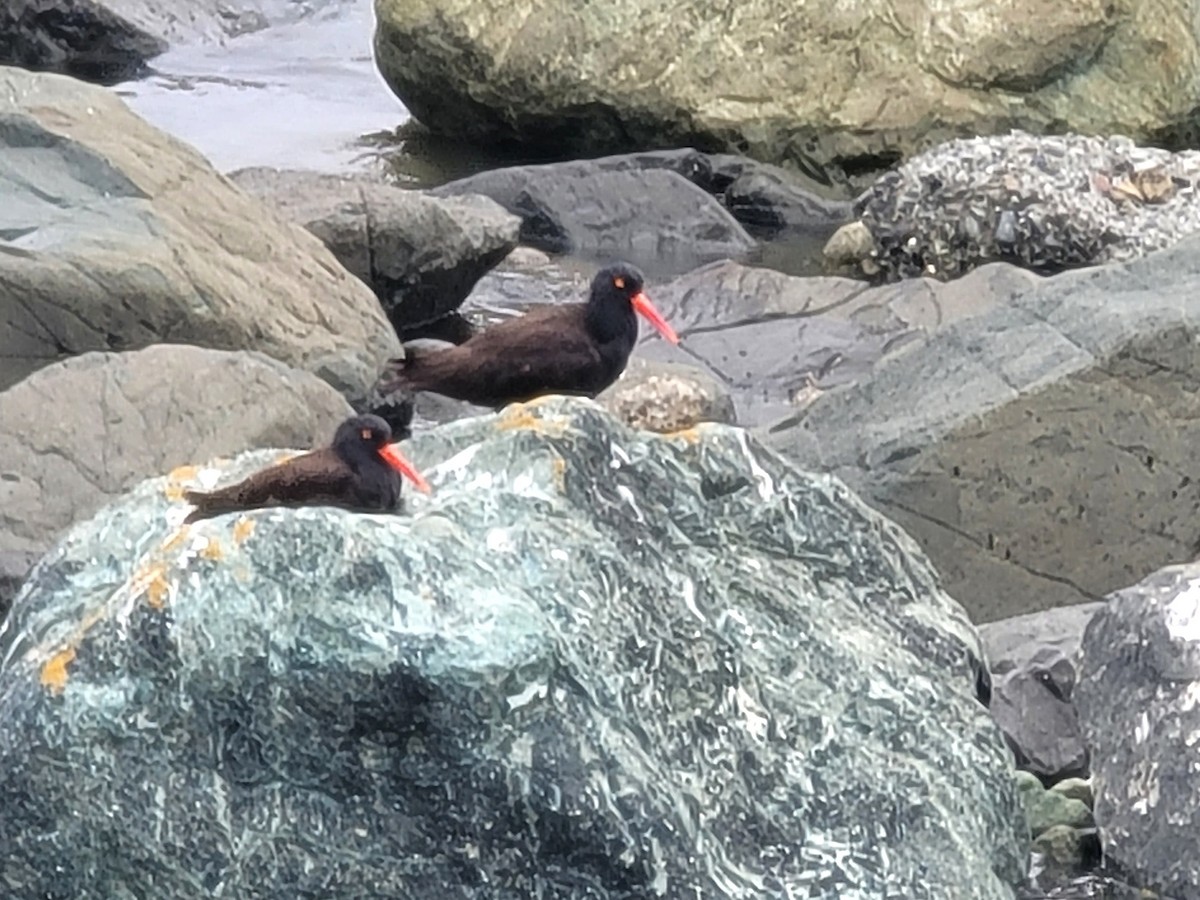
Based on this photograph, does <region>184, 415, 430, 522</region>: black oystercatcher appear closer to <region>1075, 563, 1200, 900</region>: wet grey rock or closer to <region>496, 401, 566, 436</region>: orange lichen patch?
<region>496, 401, 566, 436</region>: orange lichen patch

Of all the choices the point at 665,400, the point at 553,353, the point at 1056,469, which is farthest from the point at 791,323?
the point at 1056,469

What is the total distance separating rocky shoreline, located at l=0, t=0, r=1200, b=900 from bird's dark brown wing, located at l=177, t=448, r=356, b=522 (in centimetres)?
14

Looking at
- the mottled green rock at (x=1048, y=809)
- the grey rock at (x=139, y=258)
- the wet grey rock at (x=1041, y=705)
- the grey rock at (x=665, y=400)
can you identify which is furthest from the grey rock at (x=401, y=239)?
the mottled green rock at (x=1048, y=809)

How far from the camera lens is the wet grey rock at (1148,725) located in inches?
192

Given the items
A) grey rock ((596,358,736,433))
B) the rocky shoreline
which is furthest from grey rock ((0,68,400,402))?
grey rock ((596,358,736,433))

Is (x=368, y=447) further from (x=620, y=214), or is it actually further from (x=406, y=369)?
(x=620, y=214)

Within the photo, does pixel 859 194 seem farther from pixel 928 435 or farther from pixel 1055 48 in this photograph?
pixel 928 435

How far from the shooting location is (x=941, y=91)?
13672 millimetres

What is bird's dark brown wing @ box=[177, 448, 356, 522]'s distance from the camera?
4691 millimetres

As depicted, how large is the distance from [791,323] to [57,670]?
619cm

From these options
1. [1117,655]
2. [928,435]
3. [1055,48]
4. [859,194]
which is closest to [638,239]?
[859,194]

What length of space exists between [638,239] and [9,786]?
Answer: 7.98 metres

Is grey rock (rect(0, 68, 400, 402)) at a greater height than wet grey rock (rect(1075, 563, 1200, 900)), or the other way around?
wet grey rock (rect(1075, 563, 1200, 900))

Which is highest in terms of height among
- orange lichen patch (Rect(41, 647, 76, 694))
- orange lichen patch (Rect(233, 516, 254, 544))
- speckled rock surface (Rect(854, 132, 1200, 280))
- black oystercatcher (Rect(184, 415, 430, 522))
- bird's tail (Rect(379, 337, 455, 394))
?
orange lichen patch (Rect(233, 516, 254, 544))
